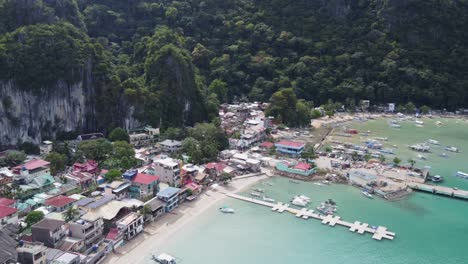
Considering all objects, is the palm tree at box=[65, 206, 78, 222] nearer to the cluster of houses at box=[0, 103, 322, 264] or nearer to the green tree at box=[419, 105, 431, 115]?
the cluster of houses at box=[0, 103, 322, 264]

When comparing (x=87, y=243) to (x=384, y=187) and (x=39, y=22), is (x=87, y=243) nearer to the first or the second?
(x=384, y=187)

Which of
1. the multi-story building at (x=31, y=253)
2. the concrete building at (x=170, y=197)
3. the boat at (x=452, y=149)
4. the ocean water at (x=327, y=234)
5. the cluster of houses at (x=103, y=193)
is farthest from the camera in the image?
the boat at (x=452, y=149)

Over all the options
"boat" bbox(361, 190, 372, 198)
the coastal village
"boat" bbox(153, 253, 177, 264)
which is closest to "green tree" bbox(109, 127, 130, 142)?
the coastal village

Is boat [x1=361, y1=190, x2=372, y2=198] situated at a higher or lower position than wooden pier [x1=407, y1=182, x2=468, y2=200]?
lower

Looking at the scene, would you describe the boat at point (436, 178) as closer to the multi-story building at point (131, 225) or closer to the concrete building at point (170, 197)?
the concrete building at point (170, 197)

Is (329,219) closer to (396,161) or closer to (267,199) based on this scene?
(267,199)

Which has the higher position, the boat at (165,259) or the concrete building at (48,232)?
the concrete building at (48,232)

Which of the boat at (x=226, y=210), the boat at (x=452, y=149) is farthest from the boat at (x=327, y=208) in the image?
the boat at (x=452, y=149)

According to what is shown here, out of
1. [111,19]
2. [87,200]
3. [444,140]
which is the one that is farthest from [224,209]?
[111,19]
